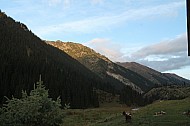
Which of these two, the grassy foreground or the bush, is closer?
the bush

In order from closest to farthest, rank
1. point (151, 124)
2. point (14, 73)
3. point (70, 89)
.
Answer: point (151, 124) < point (14, 73) < point (70, 89)

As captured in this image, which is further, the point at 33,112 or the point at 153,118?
the point at 153,118

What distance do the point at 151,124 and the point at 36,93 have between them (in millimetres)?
13267

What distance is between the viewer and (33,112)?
64.0 feet

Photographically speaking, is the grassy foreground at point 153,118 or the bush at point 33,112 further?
the grassy foreground at point 153,118

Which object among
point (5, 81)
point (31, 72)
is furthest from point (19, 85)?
point (31, 72)

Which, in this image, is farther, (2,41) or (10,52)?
(2,41)

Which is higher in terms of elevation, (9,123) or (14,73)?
A: (14,73)

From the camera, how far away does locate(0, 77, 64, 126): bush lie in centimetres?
1950

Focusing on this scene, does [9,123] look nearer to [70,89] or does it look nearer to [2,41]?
[70,89]

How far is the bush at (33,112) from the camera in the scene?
1950 centimetres

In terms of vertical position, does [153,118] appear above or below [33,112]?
below

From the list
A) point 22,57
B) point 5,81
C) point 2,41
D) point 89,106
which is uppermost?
point 2,41

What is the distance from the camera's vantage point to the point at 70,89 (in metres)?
167
